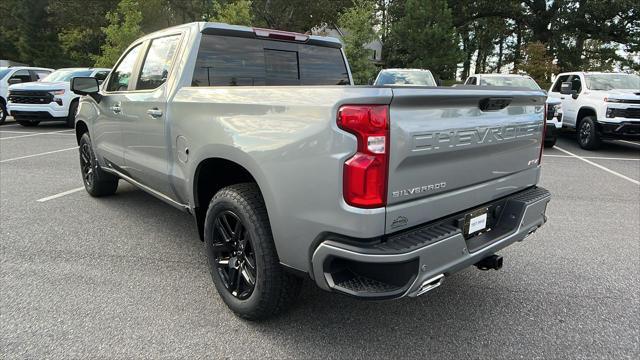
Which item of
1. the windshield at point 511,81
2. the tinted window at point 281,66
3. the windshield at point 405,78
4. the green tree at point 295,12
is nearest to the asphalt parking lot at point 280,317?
the tinted window at point 281,66

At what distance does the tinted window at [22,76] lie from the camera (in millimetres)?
14875

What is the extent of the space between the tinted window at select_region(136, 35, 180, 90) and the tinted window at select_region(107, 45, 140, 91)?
323mm

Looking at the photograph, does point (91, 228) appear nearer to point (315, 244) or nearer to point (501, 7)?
point (315, 244)

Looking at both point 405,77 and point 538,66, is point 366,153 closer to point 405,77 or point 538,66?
point 405,77

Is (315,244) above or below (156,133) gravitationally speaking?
below

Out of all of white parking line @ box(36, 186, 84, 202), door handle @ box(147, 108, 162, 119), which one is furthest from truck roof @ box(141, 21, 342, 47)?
white parking line @ box(36, 186, 84, 202)

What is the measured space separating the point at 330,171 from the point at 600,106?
1066 centimetres

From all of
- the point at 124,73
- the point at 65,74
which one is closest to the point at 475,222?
the point at 124,73

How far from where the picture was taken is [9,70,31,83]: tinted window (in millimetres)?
14875

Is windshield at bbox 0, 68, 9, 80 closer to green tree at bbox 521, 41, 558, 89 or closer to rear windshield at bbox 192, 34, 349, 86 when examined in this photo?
rear windshield at bbox 192, 34, 349, 86

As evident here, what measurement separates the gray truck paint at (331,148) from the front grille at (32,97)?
11628 mm

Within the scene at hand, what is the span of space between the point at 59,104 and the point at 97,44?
24392mm

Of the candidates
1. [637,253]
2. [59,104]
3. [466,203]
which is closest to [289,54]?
[466,203]

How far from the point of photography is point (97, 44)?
34188mm
